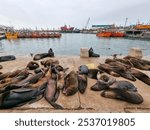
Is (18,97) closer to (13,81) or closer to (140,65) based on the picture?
(13,81)

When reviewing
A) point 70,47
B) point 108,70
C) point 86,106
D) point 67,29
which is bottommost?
point 67,29

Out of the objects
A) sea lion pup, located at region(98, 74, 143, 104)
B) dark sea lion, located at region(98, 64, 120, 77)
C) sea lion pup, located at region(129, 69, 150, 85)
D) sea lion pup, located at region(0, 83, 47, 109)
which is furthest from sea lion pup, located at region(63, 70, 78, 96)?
sea lion pup, located at region(129, 69, 150, 85)

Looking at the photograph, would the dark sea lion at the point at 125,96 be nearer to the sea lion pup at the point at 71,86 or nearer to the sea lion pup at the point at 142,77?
the sea lion pup at the point at 71,86

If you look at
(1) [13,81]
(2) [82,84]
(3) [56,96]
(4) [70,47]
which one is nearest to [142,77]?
(2) [82,84]

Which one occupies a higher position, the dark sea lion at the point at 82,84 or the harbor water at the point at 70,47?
the dark sea lion at the point at 82,84

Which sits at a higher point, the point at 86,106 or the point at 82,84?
the point at 82,84

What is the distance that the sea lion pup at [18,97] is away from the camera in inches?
151

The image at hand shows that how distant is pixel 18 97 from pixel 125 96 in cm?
289

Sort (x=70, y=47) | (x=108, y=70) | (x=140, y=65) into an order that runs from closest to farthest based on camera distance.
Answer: (x=108, y=70), (x=140, y=65), (x=70, y=47)

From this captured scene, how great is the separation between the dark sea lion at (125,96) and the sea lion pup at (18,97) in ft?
6.59

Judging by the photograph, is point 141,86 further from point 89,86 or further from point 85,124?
point 85,124

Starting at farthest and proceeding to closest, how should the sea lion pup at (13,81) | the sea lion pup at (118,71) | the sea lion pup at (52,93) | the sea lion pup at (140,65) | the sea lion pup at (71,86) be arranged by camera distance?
the sea lion pup at (140,65) → the sea lion pup at (118,71) → the sea lion pup at (71,86) → the sea lion pup at (13,81) → the sea lion pup at (52,93)

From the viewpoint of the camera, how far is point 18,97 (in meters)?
3.96

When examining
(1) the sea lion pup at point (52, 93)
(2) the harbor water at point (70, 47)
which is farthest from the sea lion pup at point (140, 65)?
(2) the harbor water at point (70, 47)
